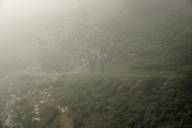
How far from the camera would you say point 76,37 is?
146 ft

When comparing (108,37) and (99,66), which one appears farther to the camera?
(108,37)

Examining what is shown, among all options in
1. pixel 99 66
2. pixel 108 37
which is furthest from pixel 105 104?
pixel 108 37

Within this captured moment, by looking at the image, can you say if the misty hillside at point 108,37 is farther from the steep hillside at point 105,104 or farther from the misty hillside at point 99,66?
the steep hillside at point 105,104

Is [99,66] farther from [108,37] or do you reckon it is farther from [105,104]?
[105,104]

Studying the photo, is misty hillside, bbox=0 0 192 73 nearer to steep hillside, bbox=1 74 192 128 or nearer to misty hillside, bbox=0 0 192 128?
misty hillside, bbox=0 0 192 128

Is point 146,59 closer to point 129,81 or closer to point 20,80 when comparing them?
point 129,81

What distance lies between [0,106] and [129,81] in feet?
46.9

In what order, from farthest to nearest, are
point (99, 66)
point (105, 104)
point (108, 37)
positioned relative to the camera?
point (108, 37), point (99, 66), point (105, 104)

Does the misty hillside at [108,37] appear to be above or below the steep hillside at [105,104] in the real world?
above

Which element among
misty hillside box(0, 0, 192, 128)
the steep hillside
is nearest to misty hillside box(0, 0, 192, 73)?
misty hillside box(0, 0, 192, 128)

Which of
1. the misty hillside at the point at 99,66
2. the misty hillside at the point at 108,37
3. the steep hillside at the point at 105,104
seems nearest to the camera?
the steep hillside at the point at 105,104

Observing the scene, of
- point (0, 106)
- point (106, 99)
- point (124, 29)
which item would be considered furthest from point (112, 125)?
point (124, 29)

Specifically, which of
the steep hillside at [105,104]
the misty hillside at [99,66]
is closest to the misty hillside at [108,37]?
the misty hillside at [99,66]

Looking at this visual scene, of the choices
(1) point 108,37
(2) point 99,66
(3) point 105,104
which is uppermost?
(1) point 108,37
